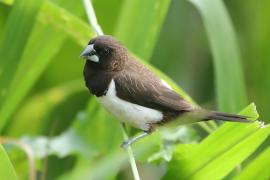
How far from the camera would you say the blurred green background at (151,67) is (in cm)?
147

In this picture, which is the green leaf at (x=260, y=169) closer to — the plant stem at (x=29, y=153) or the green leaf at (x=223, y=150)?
the green leaf at (x=223, y=150)

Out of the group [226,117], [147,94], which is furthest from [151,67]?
[226,117]

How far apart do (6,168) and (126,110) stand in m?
0.50

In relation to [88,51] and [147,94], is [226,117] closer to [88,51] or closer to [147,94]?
[147,94]

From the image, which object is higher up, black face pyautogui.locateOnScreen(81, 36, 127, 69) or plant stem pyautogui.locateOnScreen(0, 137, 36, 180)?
black face pyautogui.locateOnScreen(81, 36, 127, 69)

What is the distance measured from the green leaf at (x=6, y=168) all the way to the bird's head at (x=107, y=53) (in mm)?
491

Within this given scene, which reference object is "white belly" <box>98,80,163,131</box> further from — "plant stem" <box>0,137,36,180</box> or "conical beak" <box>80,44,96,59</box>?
"plant stem" <box>0,137,36,180</box>

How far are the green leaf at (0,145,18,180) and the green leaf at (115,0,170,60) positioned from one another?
2.32ft

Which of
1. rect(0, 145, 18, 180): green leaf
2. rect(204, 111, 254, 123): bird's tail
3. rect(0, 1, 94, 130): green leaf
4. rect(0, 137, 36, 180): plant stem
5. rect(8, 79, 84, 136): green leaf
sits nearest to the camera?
rect(0, 145, 18, 180): green leaf

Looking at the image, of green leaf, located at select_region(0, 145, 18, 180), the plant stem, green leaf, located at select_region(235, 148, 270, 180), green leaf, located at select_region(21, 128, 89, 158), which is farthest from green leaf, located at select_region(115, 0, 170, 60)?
green leaf, located at select_region(0, 145, 18, 180)

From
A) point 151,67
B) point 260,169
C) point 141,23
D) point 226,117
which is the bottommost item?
point 260,169

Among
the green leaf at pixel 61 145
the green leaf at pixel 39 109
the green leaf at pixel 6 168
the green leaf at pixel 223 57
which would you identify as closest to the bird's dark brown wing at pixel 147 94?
the green leaf at pixel 223 57

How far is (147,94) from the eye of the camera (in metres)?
1.78

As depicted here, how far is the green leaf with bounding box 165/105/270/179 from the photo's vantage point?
4.64ft
